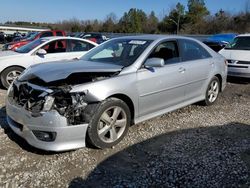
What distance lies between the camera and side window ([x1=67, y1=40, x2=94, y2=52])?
339 inches

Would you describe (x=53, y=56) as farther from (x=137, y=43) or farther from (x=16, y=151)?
(x=16, y=151)

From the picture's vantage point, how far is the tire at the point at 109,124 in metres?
3.78

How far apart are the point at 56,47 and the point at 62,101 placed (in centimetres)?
514

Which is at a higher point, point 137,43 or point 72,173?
point 137,43

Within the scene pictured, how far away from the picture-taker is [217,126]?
4988 millimetres

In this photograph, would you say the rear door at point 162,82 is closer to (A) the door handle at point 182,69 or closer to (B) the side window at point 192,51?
(A) the door handle at point 182,69

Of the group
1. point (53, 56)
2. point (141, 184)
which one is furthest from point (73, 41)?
point (141, 184)

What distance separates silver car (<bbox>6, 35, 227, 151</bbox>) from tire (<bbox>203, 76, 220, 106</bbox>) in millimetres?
604

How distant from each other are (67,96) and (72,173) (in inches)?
37.3

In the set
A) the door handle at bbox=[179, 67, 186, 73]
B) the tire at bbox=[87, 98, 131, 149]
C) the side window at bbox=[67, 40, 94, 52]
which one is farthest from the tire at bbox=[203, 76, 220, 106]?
the side window at bbox=[67, 40, 94, 52]

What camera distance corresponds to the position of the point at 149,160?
12.2 ft

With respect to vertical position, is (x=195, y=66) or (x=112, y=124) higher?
(x=195, y=66)

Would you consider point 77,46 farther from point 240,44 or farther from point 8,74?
point 240,44

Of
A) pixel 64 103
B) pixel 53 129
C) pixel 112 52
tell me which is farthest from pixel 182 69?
pixel 53 129
